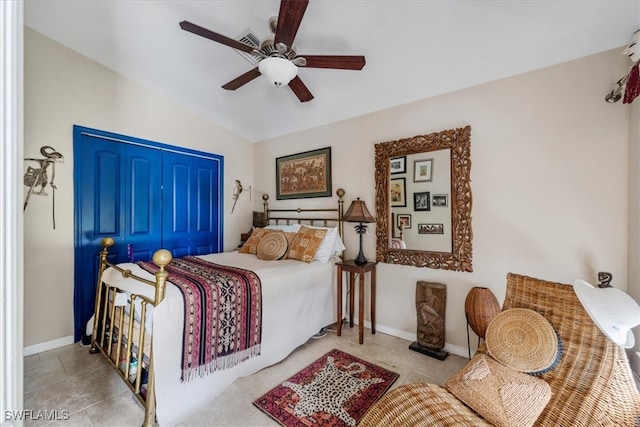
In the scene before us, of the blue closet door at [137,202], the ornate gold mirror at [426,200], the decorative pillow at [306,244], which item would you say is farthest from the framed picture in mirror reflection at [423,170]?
the blue closet door at [137,202]

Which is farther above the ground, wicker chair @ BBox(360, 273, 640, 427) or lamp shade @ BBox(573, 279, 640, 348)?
lamp shade @ BBox(573, 279, 640, 348)

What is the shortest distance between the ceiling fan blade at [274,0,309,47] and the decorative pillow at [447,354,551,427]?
2106 mm

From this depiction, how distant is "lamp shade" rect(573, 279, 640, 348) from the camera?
117 centimetres

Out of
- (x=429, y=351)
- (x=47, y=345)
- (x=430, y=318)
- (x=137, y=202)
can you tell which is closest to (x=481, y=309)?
(x=430, y=318)

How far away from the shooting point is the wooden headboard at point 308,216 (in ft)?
10.3

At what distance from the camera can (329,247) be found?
2.86m

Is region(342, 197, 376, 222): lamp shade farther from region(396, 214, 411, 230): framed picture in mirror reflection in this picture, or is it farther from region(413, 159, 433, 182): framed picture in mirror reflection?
region(413, 159, 433, 182): framed picture in mirror reflection

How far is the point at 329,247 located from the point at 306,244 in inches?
10.1

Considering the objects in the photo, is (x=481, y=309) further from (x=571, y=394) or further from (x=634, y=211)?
(x=634, y=211)

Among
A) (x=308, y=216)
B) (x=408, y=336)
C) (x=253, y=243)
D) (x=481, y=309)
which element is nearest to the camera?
(x=481, y=309)

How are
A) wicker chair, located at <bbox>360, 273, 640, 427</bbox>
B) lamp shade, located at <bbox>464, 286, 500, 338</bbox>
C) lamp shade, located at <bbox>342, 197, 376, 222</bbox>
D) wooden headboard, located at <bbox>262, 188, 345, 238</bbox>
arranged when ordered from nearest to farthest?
wicker chair, located at <bbox>360, 273, 640, 427</bbox> → lamp shade, located at <bbox>464, 286, 500, 338</bbox> → lamp shade, located at <bbox>342, 197, 376, 222</bbox> → wooden headboard, located at <bbox>262, 188, 345, 238</bbox>

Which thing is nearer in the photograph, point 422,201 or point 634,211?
point 634,211

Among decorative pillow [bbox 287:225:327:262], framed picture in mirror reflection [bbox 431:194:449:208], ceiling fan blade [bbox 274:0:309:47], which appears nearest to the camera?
ceiling fan blade [bbox 274:0:309:47]

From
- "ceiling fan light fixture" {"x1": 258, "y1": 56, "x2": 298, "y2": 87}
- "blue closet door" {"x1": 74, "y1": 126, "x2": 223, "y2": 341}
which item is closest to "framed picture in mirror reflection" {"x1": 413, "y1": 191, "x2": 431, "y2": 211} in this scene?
"ceiling fan light fixture" {"x1": 258, "y1": 56, "x2": 298, "y2": 87}
